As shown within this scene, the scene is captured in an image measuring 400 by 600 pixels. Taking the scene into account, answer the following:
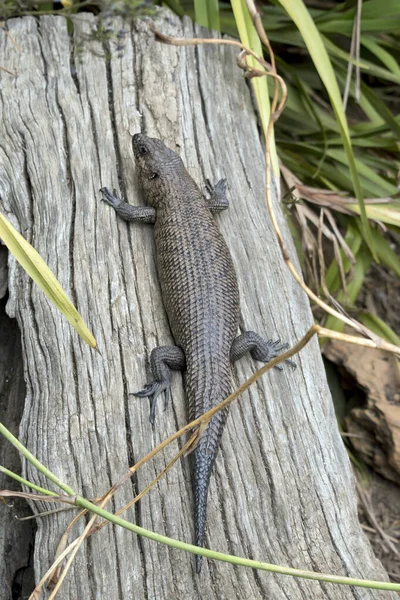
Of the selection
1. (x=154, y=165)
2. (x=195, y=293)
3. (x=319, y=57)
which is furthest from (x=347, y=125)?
(x=195, y=293)

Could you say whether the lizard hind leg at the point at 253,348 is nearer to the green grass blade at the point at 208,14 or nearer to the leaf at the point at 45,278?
the leaf at the point at 45,278

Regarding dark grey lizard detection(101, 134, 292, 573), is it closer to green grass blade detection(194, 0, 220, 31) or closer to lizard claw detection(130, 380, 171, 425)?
lizard claw detection(130, 380, 171, 425)

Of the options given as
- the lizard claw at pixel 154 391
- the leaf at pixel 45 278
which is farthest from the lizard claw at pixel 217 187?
the leaf at pixel 45 278

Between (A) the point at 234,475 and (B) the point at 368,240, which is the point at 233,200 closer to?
(B) the point at 368,240

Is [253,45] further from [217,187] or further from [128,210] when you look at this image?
[128,210]

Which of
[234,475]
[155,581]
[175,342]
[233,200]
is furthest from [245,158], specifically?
[155,581]

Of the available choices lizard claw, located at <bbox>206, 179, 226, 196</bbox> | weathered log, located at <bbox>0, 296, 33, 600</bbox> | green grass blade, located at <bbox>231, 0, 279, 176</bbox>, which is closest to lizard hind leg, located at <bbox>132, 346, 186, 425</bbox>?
weathered log, located at <bbox>0, 296, 33, 600</bbox>
